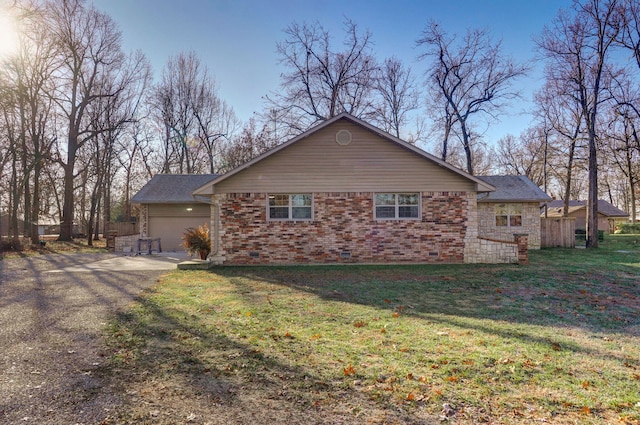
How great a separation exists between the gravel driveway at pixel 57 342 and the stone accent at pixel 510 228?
15213 millimetres

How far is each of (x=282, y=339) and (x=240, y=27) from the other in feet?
40.8

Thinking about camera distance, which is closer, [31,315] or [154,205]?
[31,315]

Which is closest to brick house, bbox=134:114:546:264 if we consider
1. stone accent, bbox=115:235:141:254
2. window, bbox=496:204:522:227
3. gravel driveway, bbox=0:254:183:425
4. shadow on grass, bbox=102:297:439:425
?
gravel driveway, bbox=0:254:183:425

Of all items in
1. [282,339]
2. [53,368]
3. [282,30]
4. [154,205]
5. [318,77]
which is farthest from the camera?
[318,77]

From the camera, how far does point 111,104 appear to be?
88.4 ft

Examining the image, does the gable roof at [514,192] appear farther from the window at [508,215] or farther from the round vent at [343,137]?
the round vent at [343,137]

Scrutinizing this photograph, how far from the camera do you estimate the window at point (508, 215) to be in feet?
61.3

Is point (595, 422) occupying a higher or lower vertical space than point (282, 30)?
lower

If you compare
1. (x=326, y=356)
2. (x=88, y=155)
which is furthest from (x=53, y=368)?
(x=88, y=155)

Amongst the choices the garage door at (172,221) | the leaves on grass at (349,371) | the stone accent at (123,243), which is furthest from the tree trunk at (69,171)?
the leaves on grass at (349,371)

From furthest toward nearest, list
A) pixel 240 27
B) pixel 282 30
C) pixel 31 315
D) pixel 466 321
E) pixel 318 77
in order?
pixel 318 77 < pixel 282 30 < pixel 240 27 < pixel 31 315 < pixel 466 321

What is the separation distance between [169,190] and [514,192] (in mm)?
17682

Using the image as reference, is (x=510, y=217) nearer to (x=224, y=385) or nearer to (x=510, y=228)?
(x=510, y=228)

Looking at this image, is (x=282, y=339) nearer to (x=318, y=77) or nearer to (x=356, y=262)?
(x=356, y=262)
